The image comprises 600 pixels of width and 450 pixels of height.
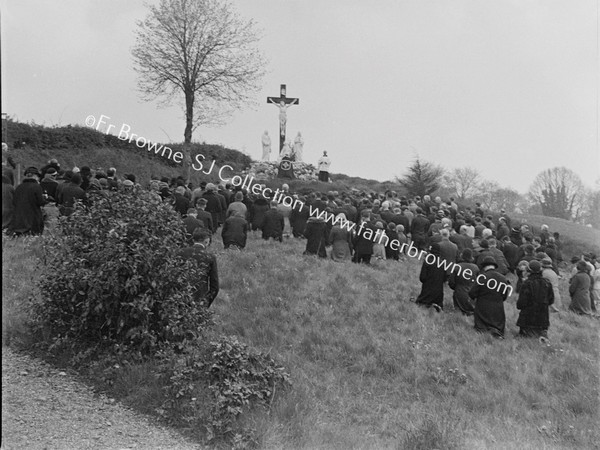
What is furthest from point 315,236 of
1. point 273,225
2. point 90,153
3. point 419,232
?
point 90,153

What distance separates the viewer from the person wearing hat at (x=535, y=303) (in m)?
12.1

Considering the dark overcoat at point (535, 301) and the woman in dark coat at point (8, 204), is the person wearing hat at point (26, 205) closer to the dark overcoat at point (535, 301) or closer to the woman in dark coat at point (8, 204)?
the woman in dark coat at point (8, 204)

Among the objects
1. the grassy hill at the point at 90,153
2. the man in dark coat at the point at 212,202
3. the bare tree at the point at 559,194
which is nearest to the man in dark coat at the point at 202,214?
the man in dark coat at the point at 212,202

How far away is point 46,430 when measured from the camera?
20.7ft

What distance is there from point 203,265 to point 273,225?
26.7 feet

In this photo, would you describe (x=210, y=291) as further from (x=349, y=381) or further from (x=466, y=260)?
(x=466, y=260)

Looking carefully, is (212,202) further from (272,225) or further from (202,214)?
(202,214)

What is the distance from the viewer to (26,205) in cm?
1251

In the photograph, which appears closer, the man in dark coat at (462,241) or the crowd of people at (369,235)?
the crowd of people at (369,235)

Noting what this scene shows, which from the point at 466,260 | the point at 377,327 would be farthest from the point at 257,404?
the point at 466,260

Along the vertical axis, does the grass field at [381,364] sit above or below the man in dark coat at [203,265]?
below

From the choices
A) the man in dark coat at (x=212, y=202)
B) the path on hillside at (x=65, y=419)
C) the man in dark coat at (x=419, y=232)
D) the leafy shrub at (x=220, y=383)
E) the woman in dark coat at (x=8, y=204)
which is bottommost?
the path on hillside at (x=65, y=419)

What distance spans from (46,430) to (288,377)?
3.01 meters

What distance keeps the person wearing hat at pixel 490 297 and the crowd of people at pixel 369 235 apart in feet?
0.07
